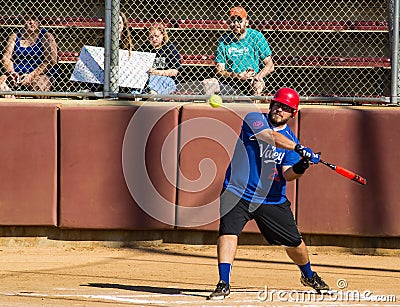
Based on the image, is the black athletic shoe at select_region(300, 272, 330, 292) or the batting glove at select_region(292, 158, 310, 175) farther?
the black athletic shoe at select_region(300, 272, 330, 292)

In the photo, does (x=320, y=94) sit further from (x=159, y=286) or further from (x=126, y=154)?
(x=159, y=286)

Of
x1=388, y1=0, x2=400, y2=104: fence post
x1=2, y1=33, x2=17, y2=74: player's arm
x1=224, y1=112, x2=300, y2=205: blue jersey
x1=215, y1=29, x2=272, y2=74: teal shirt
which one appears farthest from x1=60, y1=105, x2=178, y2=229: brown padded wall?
x1=224, y1=112, x2=300, y2=205: blue jersey

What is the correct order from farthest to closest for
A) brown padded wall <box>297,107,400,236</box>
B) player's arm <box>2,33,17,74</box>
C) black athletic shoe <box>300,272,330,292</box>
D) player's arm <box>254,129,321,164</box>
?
player's arm <box>2,33,17,74</box>
brown padded wall <box>297,107,400,236</box>
black athletic shoe <box>300,272,330,292</box>
player's arm <box>254,129,321,164</box>

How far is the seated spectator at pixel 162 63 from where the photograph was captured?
9.63 metres

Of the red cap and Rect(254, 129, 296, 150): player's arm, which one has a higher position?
the red cap

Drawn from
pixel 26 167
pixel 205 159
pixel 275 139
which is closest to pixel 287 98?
pixel 275 139

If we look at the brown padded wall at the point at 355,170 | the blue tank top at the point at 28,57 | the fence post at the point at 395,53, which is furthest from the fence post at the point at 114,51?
the fence post at the point at 395,53

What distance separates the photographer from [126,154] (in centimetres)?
920

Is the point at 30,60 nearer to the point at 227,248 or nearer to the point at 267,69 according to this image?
the point at 267,69

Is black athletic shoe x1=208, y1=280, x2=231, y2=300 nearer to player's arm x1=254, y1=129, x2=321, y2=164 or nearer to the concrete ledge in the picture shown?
player's arm x1=254, y1=129, x2=321, y2=164

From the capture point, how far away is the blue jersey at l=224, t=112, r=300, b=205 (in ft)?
21.7

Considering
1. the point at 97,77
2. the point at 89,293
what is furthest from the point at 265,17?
the point at 89,293

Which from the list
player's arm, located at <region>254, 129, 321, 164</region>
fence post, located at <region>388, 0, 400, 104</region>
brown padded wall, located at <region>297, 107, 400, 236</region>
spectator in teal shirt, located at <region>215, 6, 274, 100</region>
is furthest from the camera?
spectator in teal shirt, located at <region>215, 6, 274, 100</region>

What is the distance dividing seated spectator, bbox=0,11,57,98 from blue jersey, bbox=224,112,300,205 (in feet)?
12.1
